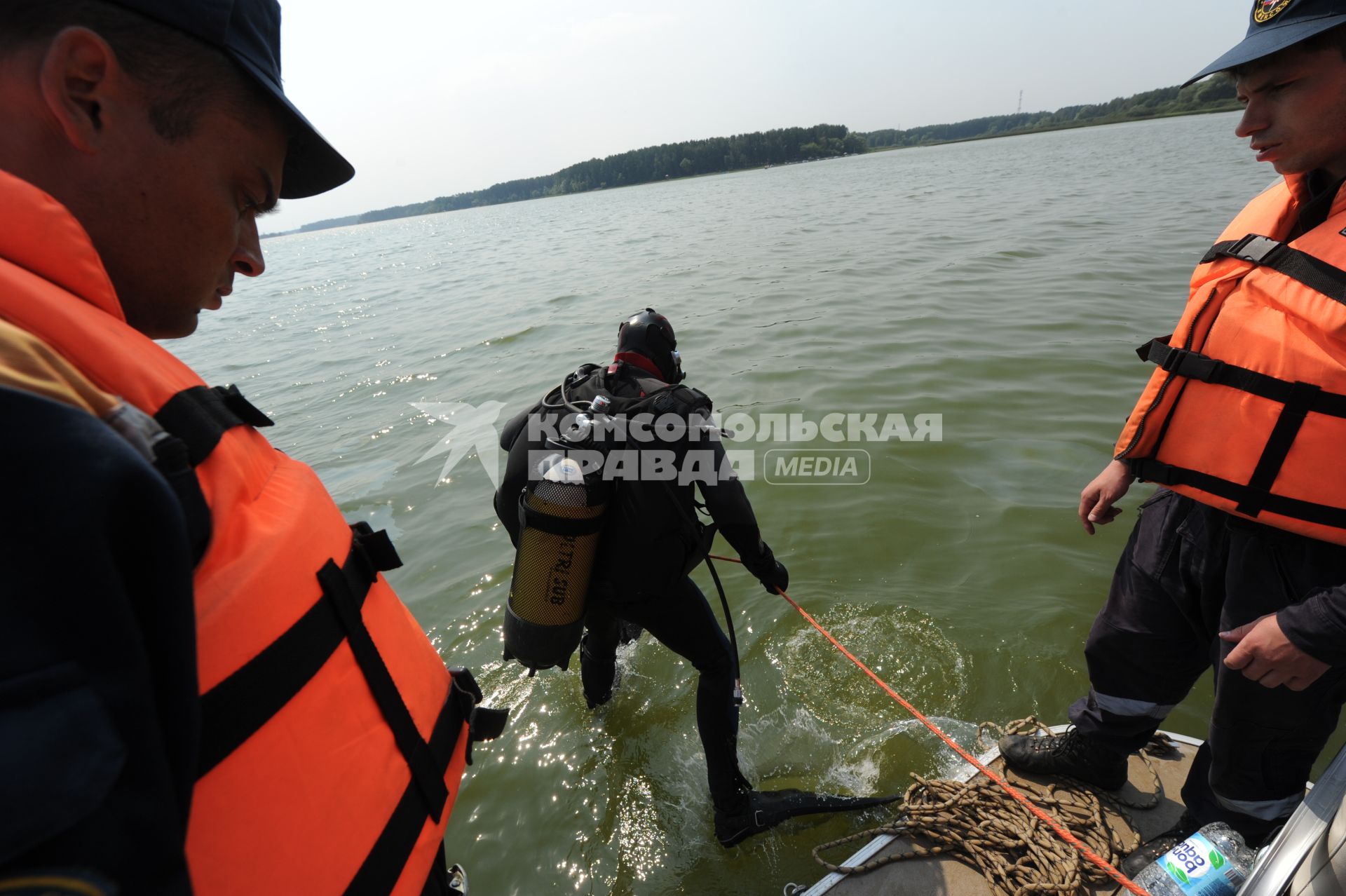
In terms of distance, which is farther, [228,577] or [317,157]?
[317,157]

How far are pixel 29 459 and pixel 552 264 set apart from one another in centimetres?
2220

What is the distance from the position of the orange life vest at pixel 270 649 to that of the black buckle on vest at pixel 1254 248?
2815 mm

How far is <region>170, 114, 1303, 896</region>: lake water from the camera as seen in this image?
366cm

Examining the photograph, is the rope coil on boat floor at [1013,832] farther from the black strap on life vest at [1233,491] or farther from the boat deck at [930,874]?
the black strap on life vest at [1233,491]

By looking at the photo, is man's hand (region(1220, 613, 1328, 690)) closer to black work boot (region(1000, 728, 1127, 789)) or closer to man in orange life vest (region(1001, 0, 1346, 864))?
man in orange life vest (region(1001, 0, 1346, 864))

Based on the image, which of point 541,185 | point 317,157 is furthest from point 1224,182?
point 541,185

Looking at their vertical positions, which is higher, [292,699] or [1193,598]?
[292,699]

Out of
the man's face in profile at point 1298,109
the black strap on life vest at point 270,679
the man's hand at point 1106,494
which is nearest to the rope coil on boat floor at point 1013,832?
the man's hand at point 1106,494

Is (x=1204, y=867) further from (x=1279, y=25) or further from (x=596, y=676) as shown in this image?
(x=596, y=676)

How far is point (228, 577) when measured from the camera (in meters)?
0.88

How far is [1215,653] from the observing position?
2312mm

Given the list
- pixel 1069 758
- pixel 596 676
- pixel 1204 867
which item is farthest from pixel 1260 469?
pixel 596 676

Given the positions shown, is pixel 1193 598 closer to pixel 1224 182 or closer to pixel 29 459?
pixel 29 459

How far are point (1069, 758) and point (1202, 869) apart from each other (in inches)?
44.1
